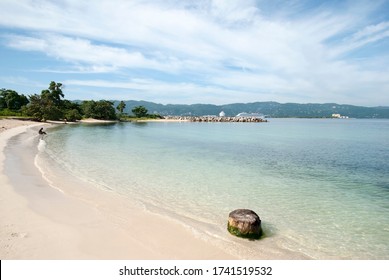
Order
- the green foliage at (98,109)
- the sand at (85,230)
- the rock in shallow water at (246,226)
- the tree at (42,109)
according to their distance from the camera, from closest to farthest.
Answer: the sand at (85,230), the rock in shallow water at (246,226), the tree at (42,109), the green foliage at (98,109)

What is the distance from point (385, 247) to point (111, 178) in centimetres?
1392

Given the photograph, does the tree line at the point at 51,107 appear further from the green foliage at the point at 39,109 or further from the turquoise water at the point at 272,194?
the turquoise water at the point at 272,194

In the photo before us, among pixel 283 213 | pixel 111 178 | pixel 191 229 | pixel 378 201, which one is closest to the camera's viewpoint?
pixel 191 229

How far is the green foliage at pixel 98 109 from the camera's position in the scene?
105m

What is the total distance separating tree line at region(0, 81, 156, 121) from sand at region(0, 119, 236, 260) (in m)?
71.6

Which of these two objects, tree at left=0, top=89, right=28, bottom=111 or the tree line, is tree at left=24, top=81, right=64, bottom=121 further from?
tree at left=0, top=89, right=28, bottom=111

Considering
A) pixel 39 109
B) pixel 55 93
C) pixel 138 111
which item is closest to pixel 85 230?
pixel 39 109

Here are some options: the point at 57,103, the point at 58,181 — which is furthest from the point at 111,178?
the point at 57,103

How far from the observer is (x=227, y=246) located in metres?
8.25

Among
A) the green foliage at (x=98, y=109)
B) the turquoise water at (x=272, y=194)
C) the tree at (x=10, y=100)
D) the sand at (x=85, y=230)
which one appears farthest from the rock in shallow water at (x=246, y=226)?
the green foliage at (x=98, y=109)

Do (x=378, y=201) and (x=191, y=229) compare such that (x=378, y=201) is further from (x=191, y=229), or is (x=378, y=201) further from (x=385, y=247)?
(x=191, y=229)

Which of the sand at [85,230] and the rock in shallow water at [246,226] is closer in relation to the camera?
the sand at [85,230]

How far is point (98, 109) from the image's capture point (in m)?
106

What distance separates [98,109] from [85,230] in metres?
104
